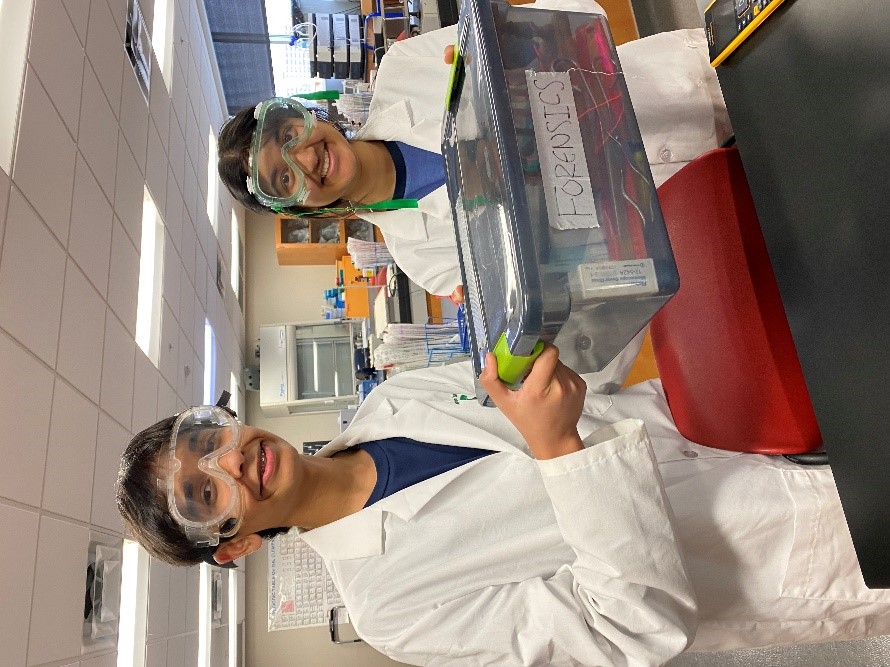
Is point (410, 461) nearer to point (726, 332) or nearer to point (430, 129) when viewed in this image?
point (726, 332)

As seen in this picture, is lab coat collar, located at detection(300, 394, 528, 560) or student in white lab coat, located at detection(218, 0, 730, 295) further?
student in white lab coat, located at detection(218, 0, 730, 295)

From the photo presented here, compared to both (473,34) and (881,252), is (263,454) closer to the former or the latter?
(473,34)

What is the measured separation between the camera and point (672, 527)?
0.97 meters

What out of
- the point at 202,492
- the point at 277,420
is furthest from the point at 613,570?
the point at 277,420

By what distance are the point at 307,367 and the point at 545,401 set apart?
3.16m

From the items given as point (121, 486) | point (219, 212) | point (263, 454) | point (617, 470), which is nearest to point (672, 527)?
point (617, 470)

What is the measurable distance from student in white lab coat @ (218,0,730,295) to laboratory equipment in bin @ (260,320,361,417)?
2004mm

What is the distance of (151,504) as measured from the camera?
1157 mm

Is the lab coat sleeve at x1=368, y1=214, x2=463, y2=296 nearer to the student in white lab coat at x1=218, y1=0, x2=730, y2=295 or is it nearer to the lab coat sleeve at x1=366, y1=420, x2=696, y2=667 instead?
the student in white lab coat at x1=218, y1=0, x2=730, y2=295

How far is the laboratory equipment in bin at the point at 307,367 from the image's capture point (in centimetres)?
368

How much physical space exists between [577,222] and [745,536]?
660 millimetres

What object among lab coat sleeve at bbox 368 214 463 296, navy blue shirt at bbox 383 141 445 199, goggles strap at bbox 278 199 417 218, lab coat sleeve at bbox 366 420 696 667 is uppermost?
navy blue shirt at bbox 383 141 445 199

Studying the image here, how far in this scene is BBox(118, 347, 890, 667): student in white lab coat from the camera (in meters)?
0.95

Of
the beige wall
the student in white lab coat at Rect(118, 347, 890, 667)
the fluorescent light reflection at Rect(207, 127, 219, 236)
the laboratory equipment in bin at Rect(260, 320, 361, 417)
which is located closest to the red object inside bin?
the student in white lab coat at Rect(118, 347, 890, 667)
